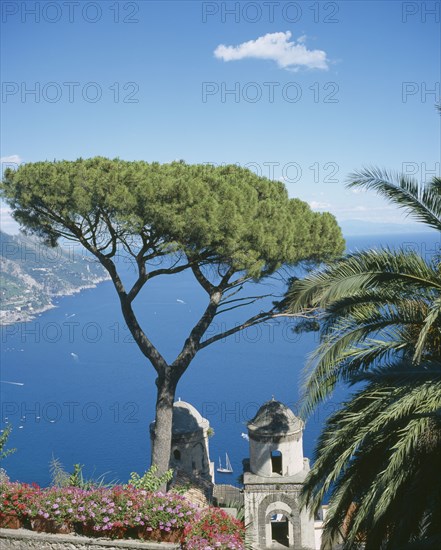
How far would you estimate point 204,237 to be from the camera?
421 inches

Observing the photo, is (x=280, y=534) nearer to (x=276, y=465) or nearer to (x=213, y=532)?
(x=276, y=465)

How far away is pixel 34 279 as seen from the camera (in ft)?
519

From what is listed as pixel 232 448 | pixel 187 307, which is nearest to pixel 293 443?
pixel 232 448

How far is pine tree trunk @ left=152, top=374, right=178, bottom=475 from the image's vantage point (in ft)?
37.0

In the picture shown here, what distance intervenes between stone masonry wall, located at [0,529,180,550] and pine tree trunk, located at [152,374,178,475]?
187 inches

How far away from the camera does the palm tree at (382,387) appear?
5.20 metres

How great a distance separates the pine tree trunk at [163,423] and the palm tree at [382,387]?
500 centimetres

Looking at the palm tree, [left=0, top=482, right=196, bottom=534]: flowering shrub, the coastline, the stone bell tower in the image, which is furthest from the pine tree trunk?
the coastline

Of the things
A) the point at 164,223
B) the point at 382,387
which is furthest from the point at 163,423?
the point at 382,387

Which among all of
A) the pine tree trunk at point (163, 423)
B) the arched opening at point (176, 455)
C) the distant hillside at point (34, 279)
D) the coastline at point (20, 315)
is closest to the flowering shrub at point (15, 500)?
the pine tree trunk at point (163, 423)

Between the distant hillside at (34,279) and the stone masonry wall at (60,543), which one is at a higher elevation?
the distant hillside at (34,279)

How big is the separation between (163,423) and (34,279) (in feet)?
513

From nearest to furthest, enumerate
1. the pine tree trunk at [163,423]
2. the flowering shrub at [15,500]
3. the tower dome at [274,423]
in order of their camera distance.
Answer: the flowering shrub at [15,500]
the pine tree trunk at [163,423]
the tower dome at [274,423]

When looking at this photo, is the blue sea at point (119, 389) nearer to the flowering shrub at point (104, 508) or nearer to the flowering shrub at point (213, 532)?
the flowering shrub at point (213, 532)
